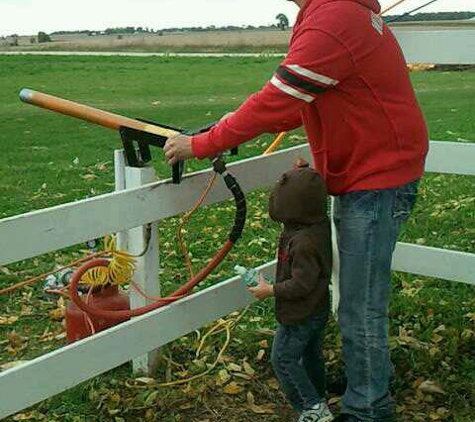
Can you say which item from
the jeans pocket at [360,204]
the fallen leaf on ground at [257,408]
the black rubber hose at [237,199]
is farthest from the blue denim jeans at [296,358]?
the black rubber hose at [237,199]

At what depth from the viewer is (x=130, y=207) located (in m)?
3.92

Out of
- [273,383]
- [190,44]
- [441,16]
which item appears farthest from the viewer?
[190,44]

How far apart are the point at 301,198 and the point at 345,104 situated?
440 mm

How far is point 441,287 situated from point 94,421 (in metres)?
2.70

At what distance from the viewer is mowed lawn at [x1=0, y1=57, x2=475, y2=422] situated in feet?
14.0

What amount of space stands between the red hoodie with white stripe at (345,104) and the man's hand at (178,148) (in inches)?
1.4

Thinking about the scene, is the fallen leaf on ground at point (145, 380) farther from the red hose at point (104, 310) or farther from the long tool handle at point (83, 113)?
the long tool handle at point (83, 113)

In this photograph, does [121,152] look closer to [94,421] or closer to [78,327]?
[78,327]

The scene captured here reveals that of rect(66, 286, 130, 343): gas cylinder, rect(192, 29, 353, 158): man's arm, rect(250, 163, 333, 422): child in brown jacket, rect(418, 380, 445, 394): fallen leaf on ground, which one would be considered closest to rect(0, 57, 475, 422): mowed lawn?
rect(418, 380, 445, 394): fallen leaf on ground

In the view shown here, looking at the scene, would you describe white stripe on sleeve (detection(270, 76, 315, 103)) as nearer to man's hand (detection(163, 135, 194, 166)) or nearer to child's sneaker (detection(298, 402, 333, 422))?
man's hand (detection(163, 135, 194, 166))

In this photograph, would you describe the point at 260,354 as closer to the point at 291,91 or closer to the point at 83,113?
the point at 83,113

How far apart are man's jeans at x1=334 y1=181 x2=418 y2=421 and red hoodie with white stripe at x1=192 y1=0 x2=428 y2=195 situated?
0.08m

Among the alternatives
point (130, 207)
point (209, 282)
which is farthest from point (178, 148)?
point (209, 282)

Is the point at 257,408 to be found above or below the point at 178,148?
below
